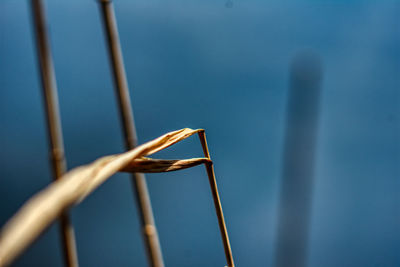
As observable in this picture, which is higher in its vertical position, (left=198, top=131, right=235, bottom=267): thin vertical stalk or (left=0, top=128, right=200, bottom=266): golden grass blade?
(left=0, top=128, right=200, bottom=266): golden grass blade

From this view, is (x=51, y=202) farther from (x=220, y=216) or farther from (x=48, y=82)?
(x=48, y=82)

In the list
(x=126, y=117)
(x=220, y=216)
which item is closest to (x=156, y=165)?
(x=220, y=216)

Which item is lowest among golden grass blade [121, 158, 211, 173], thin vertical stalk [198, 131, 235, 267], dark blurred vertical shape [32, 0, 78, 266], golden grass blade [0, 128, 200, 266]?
thin vertical stalk [198, 131, 235, 267]

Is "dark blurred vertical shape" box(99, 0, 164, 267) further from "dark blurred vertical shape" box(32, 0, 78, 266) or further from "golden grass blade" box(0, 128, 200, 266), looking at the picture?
"golden grass blade" box(0, 128, 200, 266)

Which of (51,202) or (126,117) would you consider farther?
(126,117)

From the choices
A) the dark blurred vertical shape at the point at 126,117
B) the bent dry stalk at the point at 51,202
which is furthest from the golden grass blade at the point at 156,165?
the dark blurred vertical shape at the point at 126,117

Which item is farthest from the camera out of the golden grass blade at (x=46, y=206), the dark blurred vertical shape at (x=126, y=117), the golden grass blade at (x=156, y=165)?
the dark blurred vertical shape at (x=126, y=117)

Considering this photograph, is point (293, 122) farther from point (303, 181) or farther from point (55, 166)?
point (55, 166)

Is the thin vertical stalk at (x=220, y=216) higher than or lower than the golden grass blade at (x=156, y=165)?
lower

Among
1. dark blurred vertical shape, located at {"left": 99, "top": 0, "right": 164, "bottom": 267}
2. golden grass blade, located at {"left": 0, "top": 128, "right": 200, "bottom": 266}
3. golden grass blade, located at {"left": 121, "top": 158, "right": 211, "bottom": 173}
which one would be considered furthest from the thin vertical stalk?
dark blurred vertical shape, located at {"left": 99, "top": 0, "right": 164, "bottom": 267}

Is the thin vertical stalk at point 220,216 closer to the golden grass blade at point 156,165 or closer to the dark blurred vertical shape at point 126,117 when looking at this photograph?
the golden grass blade at point 156,165

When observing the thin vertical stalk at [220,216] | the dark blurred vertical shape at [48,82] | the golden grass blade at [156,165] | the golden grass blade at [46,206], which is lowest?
the thin vertical stalk at [220,216]
